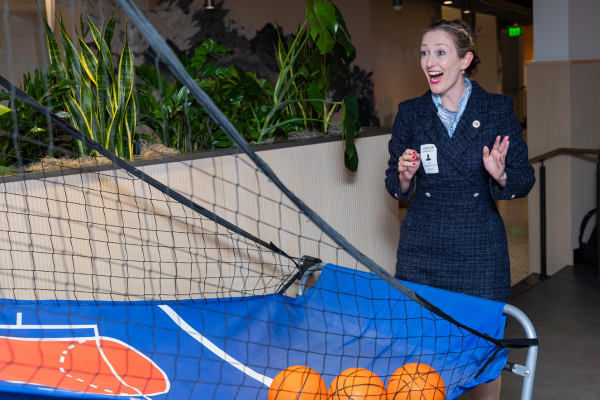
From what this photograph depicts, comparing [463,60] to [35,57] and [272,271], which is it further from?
[35,57]

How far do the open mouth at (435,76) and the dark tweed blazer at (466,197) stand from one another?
9 centimetres

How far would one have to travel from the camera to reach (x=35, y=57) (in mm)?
3375

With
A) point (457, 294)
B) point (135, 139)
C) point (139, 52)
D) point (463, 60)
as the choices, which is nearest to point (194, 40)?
point (139, 52)

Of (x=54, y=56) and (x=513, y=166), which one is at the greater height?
(x=54, y=56)

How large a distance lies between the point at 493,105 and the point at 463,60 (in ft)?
0.53

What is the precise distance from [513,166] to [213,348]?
1.05 m

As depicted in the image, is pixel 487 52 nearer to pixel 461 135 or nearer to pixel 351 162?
pixel 351 162

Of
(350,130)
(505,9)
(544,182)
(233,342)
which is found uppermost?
(505,9)

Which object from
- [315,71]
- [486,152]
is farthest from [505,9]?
[486,152]

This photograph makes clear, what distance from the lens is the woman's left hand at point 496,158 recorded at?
156 cm

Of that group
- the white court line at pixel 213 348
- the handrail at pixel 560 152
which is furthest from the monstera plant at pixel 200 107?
the handrail at pixel 560 152

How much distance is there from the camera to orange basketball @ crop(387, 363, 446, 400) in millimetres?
1383

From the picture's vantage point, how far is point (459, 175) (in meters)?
1.68

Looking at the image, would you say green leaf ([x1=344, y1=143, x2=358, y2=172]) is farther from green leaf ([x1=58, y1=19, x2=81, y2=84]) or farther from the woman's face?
green leaf ([x1=58, y1=19, x2=81, y2=84])
